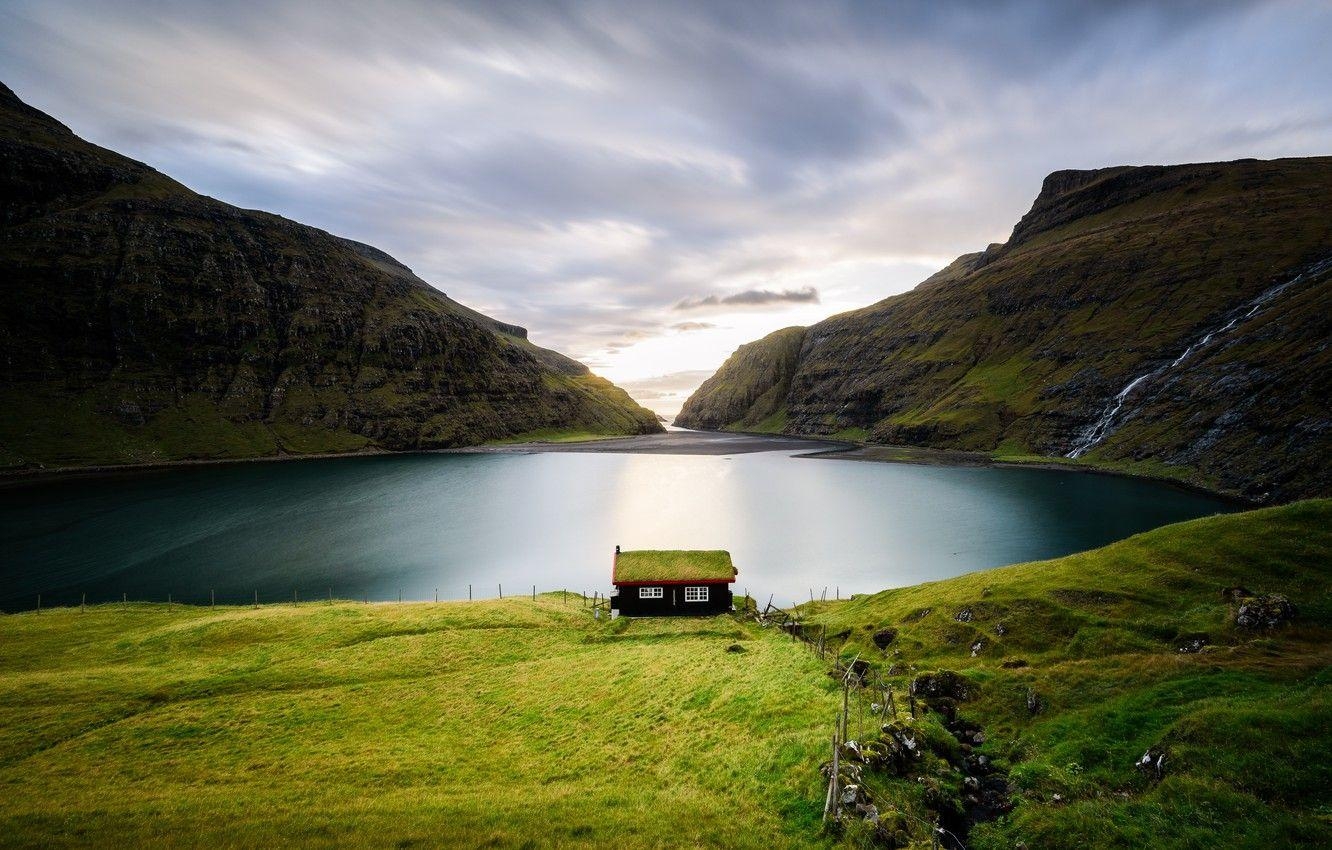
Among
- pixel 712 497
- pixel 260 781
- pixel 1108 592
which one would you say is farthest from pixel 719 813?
pixel 712 497

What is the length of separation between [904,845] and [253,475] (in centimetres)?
17644

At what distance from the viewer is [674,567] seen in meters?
50.1

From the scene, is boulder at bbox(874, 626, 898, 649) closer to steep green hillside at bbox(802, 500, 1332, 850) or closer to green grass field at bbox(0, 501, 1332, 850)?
steep green hillside at bbox(802, 500, 1332, 850)

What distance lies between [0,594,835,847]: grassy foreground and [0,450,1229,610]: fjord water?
856 inches

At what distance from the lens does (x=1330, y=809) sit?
1200cm

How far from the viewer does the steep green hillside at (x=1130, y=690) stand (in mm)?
13656

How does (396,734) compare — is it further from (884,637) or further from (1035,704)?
(884,637)

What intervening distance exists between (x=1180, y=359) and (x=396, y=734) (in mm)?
197956

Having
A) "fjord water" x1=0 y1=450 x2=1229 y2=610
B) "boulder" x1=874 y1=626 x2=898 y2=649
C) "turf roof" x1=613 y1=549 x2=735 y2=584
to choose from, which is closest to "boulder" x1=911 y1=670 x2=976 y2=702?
"boulder" x1=874 y1=626 x2=898 y2=649

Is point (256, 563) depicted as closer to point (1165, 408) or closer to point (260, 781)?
point (260, 781)

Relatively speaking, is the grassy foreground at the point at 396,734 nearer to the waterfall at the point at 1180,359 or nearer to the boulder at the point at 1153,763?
the boulder at the point at 1153,763

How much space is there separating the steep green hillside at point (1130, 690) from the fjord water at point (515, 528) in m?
25.0

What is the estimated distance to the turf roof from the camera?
48531mm

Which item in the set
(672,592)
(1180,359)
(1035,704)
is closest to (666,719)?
(1035,704)
